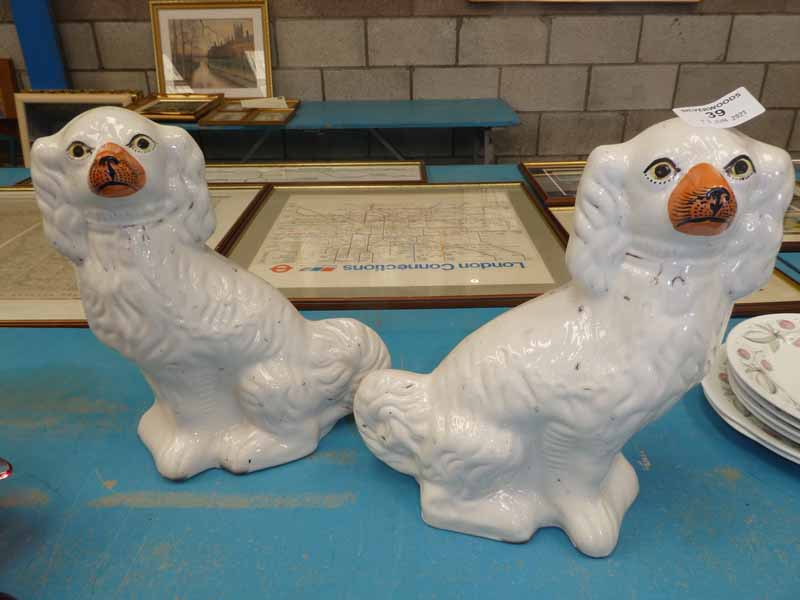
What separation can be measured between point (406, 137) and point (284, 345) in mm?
2878

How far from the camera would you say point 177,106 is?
3.00 m

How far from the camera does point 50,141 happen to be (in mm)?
771

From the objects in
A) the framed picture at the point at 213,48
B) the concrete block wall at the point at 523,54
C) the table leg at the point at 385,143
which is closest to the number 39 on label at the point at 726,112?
the table leg at the point at 385,143

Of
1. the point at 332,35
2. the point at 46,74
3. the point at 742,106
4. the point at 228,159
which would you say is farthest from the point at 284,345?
the point at 46,74

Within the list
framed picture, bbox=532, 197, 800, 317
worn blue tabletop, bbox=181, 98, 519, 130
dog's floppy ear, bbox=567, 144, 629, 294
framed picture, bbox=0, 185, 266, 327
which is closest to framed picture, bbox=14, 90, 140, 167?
worn blue tabletop, bbox=181, 98, 519, 130

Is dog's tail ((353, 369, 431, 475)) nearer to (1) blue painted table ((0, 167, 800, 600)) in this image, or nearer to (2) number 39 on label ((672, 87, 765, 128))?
(1) blue painted table ((0, 167, 800, 600))

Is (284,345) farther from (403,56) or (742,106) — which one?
(403,56)

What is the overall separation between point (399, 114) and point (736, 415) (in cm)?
242

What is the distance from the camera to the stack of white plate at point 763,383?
0.94 meters

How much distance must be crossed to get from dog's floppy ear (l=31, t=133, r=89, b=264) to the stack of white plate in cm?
98

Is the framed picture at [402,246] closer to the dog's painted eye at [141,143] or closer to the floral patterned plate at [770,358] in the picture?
the floral patterned plate at [770,358]

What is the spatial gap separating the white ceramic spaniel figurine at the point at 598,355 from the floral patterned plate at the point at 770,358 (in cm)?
26

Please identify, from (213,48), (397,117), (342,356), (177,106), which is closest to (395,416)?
(342,356)

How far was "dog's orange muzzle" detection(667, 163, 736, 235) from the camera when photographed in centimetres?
64
